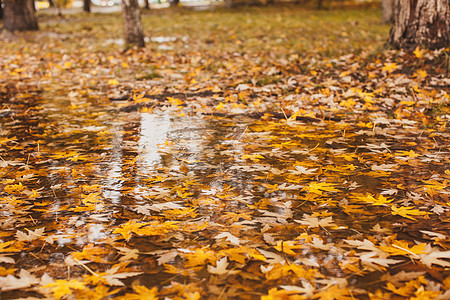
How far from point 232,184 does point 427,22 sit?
5589 millimetres

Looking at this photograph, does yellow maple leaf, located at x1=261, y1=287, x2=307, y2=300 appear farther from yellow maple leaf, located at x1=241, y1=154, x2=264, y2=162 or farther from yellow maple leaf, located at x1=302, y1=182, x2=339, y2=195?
yellow maple leaf, located at x1=241, y1=154, x2=264, y2=162

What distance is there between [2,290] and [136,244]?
0.68 m

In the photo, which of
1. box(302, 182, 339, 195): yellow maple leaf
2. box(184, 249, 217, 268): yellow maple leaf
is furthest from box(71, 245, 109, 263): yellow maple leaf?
box(302, 182, 339, 195): yellow maple leaf

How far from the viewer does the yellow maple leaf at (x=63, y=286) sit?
1.94 m

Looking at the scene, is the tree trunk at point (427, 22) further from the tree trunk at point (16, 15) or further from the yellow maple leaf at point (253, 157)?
the tree trunk at point (16, 15)

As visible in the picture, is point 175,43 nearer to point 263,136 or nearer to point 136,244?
point 263,136

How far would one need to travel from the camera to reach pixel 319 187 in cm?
306

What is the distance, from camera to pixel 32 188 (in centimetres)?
312

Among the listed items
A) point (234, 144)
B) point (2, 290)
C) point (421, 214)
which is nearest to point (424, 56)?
point (234, 144)

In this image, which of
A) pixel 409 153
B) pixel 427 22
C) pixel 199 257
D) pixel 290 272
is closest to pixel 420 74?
pixel 427 22

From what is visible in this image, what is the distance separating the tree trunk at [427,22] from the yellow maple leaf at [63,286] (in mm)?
6792

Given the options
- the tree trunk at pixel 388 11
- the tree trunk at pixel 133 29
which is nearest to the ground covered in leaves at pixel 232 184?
the tree trunk at pixel 133 29

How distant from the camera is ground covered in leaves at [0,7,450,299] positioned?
2.08m

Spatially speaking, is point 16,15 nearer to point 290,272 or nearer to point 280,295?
point 290,272
